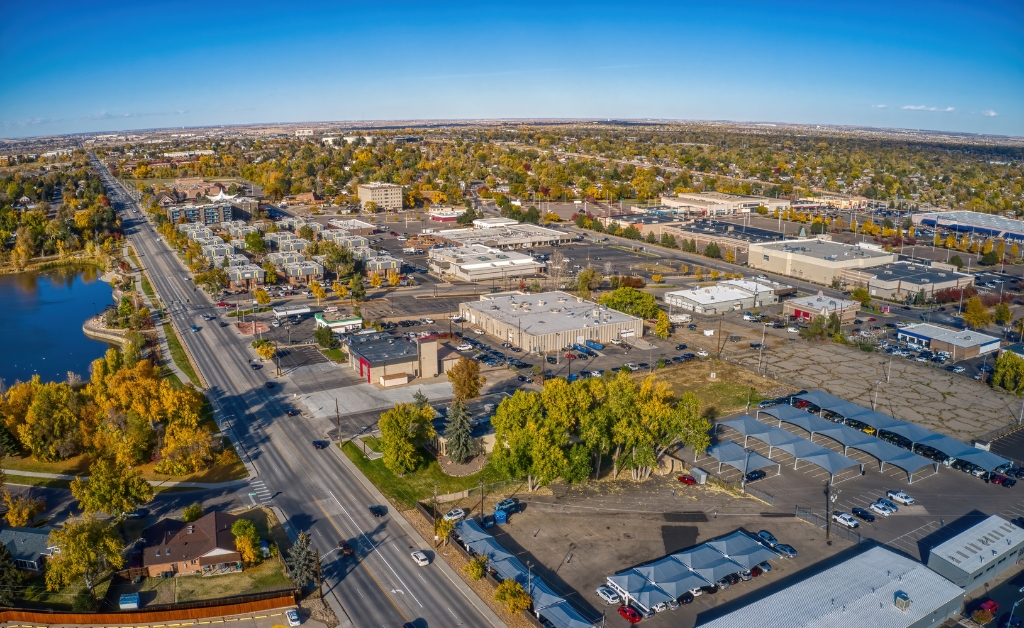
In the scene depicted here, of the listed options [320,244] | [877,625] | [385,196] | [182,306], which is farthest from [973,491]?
[385,196]

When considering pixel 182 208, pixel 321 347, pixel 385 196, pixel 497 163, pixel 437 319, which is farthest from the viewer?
pixel 497 163

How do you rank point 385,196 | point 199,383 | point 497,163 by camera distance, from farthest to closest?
point 497,163 → point 385,196 → point 199,383

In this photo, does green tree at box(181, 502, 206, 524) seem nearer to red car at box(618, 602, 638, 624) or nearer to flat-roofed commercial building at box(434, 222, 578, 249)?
red car at box(618, 602, 638, 624)

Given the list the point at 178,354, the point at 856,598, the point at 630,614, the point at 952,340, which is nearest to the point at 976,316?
the point at 952,340

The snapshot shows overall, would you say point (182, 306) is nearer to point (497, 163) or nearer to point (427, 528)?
point (427, 528)

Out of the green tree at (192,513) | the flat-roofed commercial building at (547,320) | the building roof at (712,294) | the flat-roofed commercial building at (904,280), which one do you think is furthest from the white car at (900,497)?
the flat-roofed commercial building at (904,280)

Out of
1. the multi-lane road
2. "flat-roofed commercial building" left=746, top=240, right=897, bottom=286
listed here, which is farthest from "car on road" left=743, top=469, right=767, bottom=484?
"flat-roofed commercial building" left=746, top=240, right=897, bottom=286
